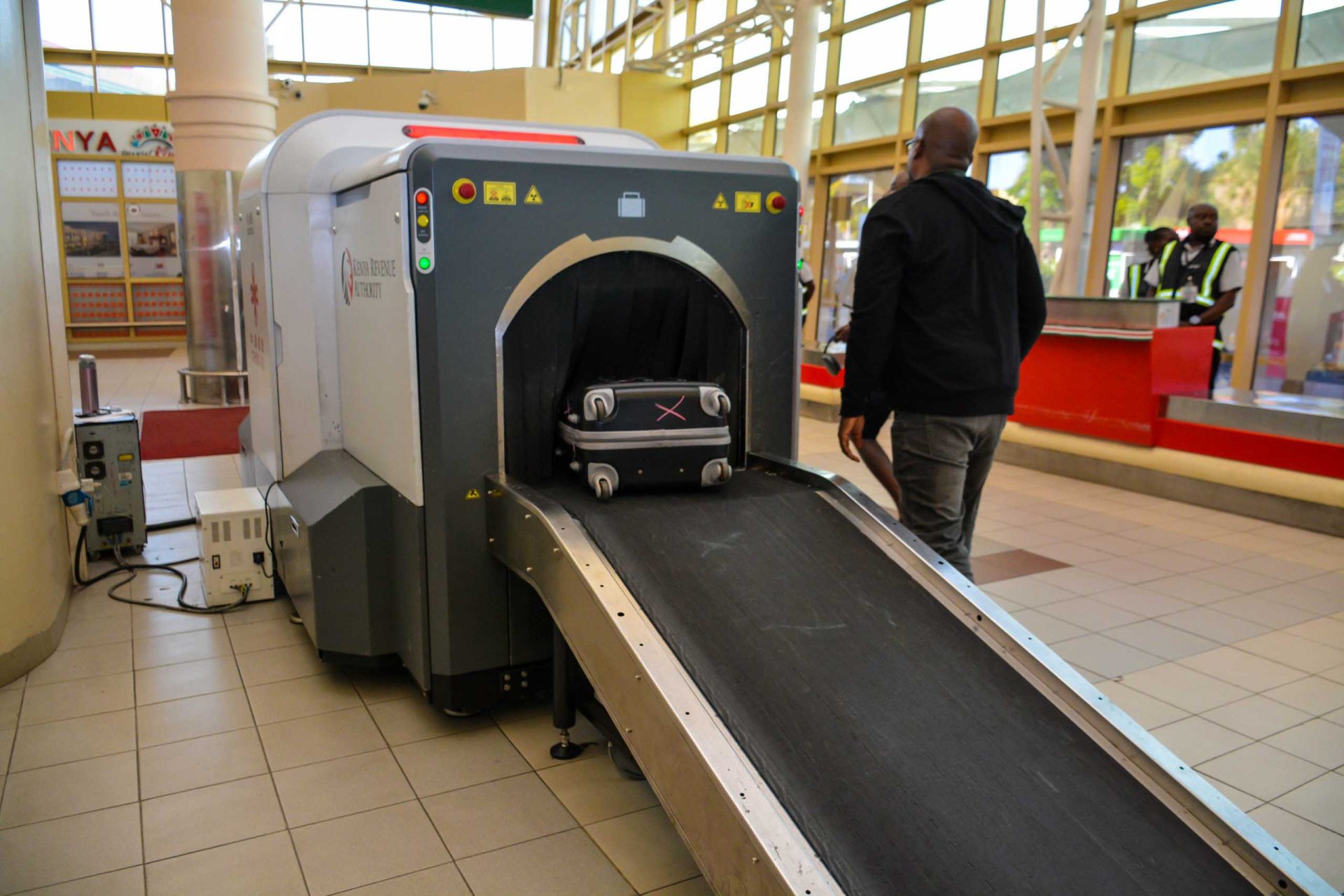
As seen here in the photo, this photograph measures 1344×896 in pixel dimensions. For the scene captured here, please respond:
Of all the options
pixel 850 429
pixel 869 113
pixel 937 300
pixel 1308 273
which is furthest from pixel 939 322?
pixel 869 113

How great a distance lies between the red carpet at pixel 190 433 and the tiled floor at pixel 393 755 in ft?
9.18

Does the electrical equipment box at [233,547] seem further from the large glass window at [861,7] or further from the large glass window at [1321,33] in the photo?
the large glass window at [861,7]

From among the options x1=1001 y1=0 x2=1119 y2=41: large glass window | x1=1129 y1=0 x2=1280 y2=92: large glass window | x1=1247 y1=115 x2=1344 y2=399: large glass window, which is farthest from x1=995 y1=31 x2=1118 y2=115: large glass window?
x1=1247 y1=115 x2=1344 y2=399: large glass window

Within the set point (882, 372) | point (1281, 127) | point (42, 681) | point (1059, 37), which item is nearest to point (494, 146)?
point (882, 372)

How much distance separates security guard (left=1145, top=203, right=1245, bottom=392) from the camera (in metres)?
6.31

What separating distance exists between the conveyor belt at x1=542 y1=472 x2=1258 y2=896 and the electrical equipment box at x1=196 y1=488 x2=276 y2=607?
5.63 feet

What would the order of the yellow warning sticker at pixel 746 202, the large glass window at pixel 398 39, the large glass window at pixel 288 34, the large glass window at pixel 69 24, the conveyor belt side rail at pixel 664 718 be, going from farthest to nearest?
the large glass window at pixel 398 39 < the large glass window at pixel 288 34 < the large glass window at pixel 69 24 < the yellow warning sticker at pixel 746 202 < the conveyor belt side rail at pixel 664 718

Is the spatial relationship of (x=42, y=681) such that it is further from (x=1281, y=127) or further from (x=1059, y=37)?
(x=1059, y=37)

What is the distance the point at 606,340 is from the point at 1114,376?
15.1 ft

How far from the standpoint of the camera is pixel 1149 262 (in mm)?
6930

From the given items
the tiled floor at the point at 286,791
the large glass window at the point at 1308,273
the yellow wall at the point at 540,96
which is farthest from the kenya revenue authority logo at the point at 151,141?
the large glass window at the point at 1308,273

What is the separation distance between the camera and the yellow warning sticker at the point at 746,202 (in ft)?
9.16

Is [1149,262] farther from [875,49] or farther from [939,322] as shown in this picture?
[875,49]

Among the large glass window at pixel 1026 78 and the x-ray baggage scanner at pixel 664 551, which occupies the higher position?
the large glass window at pixel 1026 78
